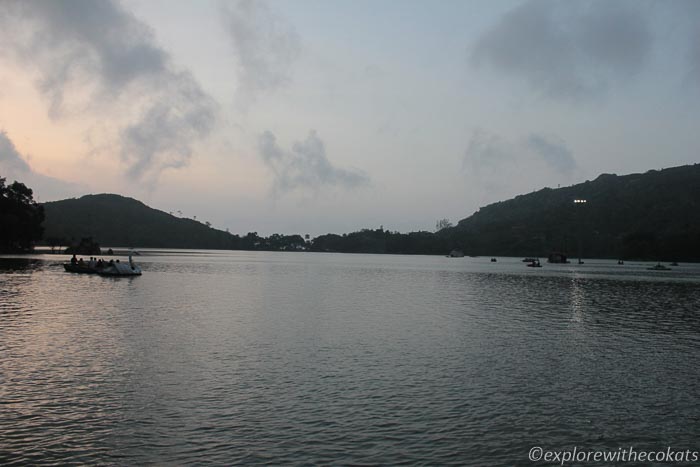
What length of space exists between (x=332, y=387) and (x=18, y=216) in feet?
543

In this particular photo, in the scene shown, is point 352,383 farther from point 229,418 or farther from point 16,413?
point 16,413

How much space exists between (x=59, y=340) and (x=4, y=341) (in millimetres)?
2609

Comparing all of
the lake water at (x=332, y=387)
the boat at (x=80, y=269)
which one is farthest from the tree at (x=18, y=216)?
the lake water at (x=332, y=387)

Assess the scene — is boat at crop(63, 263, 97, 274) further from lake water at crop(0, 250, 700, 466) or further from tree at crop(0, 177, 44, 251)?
tree at crop(0, 177, 44, 251)

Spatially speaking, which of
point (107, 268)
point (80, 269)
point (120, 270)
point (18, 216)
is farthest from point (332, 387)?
point (18, 216)

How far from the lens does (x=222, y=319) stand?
135ft

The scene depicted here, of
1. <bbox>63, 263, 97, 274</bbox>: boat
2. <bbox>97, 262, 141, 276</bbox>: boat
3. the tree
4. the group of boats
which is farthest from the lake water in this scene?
the tree

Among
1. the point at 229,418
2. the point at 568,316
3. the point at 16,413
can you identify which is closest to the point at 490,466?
the point at 229,418

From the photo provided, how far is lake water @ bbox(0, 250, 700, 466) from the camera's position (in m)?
15.2

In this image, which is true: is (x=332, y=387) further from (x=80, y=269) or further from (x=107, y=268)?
(x=80, y=269)

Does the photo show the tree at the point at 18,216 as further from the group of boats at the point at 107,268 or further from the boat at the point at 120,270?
the boat at the point at 120,270

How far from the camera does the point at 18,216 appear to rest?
156500 mm

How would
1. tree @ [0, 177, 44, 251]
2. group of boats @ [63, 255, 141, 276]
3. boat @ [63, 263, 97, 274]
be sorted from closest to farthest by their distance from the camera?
group of boats @ [63, 255, 141, 276] < boat @ [63, 263, 97, 274] < tree @ [0, 177, 44, 251]

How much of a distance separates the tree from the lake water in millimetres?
127234
